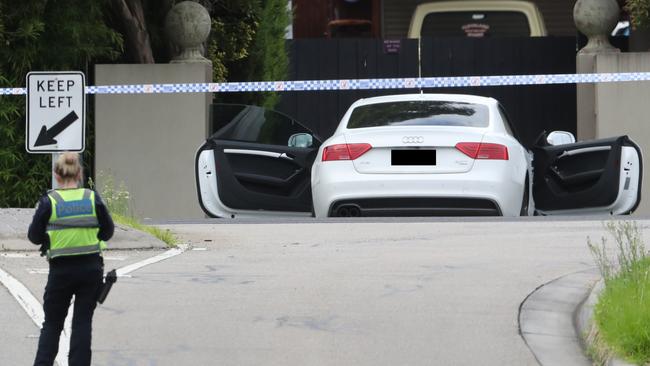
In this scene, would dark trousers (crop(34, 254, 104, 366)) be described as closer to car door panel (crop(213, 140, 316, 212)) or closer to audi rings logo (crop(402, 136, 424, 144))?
audi rings logo (crop(402, 136, 424, 144))

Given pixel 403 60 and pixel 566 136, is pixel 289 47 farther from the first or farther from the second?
pixel 566 136

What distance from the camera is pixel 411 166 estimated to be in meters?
14.2

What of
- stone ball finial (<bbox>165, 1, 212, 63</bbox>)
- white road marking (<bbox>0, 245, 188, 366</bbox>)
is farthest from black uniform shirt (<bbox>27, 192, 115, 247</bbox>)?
stone ball finial (<bbox>165, 1, 212, 63</bbox>)

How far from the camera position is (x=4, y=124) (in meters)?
18.1

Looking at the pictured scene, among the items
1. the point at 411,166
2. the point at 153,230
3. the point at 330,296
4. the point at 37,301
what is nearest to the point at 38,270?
the point at 37,301

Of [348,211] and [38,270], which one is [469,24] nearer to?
[348,211]

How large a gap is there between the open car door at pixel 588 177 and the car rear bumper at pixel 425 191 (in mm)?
1244

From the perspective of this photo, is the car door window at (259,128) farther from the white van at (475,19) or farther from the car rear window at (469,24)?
the car rear window at (469,24)

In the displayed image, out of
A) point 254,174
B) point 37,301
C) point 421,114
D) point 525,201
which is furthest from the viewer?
point 254,174

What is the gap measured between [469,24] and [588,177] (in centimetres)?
948

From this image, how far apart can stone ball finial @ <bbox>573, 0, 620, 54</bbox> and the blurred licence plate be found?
6.44m

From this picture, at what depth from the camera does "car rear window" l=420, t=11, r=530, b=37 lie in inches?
961

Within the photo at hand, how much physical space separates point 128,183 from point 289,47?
206 inches

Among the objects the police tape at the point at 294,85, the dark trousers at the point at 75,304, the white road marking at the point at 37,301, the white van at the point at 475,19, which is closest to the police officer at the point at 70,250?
the dark trousers at the point at 75,304
